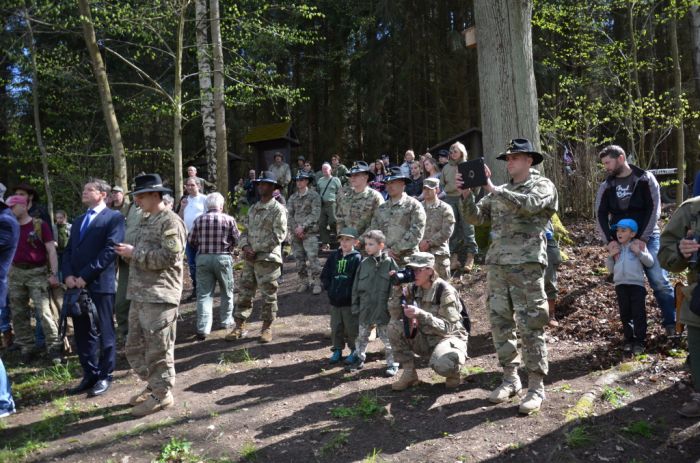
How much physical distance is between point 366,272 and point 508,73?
14.5 ft

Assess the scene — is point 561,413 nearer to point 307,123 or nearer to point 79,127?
point 79,127

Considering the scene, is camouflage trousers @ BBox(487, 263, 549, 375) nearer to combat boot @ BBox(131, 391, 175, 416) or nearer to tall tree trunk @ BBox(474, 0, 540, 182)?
combat boot @ BBox(131, 391, 175, 416)

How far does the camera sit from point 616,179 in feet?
20.8

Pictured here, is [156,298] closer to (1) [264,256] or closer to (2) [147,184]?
(2) [147,184]

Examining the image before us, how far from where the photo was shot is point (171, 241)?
550 centimetres

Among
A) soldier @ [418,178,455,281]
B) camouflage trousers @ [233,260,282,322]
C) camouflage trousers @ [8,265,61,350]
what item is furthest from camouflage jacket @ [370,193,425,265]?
camouflage trousers @ [8,265,61,350]

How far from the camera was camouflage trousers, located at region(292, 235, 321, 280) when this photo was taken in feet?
32.9

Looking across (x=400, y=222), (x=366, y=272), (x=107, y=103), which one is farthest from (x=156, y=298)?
(x=107, y=103)

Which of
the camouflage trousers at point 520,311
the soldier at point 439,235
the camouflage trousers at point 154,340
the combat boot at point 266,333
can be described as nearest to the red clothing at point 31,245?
the camouflage trousers at point 154,340

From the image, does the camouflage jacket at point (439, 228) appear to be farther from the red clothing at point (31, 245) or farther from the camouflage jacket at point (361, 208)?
the red clothing at point (31, 245)

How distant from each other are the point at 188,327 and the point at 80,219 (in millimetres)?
3129

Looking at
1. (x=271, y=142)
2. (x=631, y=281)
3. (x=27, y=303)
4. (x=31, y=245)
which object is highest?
(x=271, y=142)

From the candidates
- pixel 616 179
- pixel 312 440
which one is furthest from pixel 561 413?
pixel 616 179

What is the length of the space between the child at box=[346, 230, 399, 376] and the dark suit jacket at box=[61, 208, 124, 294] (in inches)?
112
